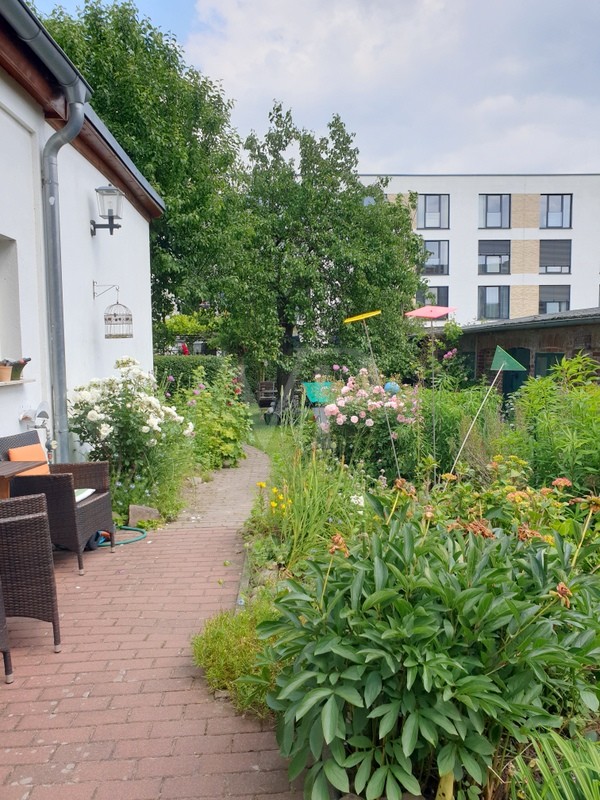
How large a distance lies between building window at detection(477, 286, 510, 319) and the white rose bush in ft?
108

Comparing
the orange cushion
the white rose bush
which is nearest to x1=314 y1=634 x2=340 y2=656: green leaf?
the orange cushion

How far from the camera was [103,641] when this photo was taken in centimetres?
347

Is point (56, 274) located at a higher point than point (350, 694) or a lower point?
higher

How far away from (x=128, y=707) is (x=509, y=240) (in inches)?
1495

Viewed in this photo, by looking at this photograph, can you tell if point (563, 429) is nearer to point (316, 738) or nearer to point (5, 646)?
point (316, 738)

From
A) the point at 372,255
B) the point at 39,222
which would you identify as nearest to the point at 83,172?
the point at 39,222

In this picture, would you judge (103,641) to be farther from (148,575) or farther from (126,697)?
(148,575)

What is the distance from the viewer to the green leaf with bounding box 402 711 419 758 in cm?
180

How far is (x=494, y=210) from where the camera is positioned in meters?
36.8

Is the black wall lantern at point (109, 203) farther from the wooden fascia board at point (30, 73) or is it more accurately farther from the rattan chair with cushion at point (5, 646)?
the rattan chair with cushion at point (5, 646)

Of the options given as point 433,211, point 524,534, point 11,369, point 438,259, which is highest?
point 433,211

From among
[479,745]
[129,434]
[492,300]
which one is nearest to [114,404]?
[129,434]

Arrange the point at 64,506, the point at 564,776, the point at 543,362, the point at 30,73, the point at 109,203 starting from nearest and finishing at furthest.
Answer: the point at 564,776
the point at 64,506
the point at 30,73
the point at 109,203
the point at 543,362

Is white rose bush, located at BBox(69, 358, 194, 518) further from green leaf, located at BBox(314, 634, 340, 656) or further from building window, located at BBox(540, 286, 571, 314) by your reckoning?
building window, located at BBox(540, 286, 571, 314)
